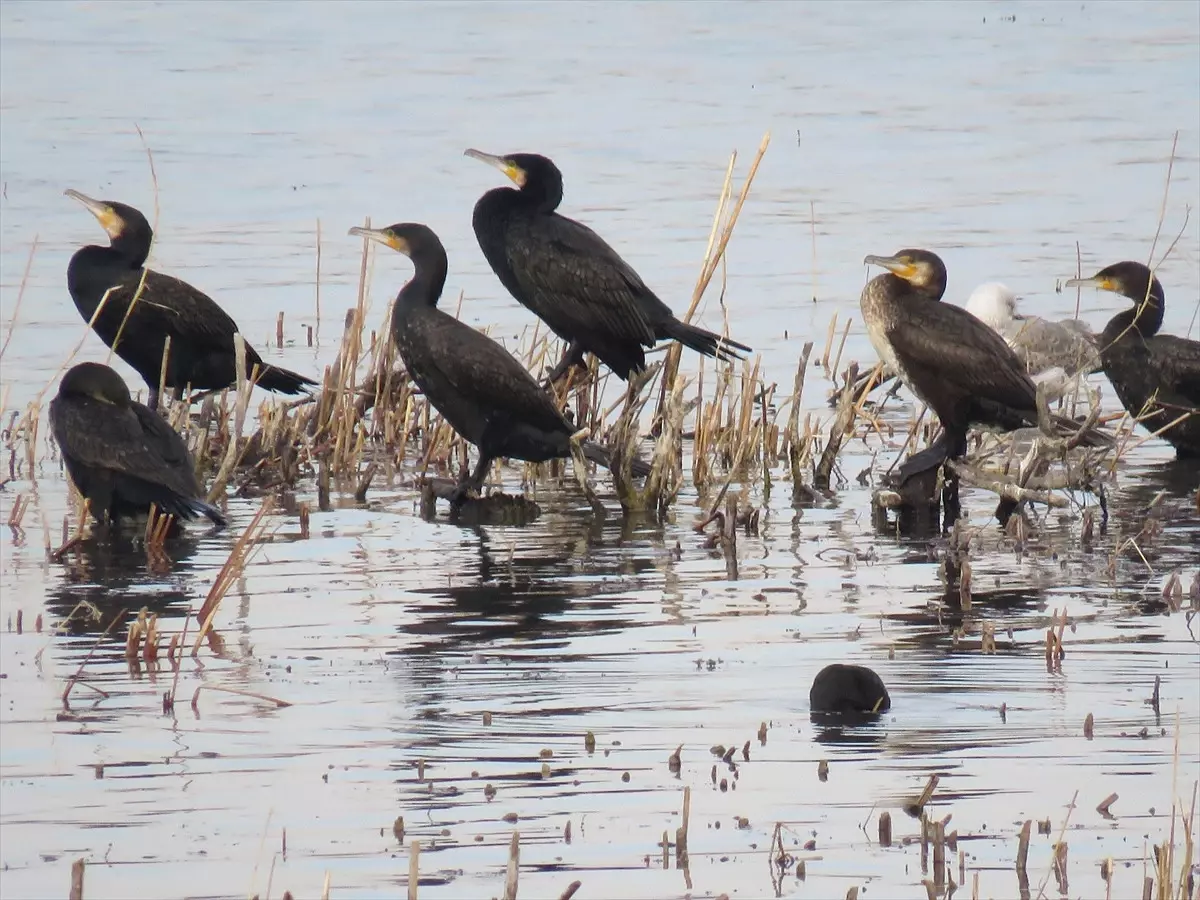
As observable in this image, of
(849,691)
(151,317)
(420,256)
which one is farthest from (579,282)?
(849,691)

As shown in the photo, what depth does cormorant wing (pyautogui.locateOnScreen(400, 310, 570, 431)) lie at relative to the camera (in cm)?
923

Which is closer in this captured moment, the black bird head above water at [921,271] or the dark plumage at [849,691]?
→ the dark plumage at [849,691]

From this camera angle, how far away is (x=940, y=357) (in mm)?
9234

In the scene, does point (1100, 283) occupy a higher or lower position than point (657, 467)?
higher

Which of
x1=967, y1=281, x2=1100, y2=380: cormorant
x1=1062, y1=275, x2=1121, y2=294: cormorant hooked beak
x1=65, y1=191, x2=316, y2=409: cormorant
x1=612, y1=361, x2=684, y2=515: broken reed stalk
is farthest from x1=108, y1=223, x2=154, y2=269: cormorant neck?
x1=1062, y1=275, x2=1121, y2=294: cormorant hooked beak

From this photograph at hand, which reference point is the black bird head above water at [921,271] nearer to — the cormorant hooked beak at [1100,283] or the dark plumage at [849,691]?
the cormorant hooked beak at [1100,283]

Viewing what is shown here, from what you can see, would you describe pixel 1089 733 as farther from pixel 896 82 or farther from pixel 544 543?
pixel 896 82

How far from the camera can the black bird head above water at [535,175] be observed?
1027 cm

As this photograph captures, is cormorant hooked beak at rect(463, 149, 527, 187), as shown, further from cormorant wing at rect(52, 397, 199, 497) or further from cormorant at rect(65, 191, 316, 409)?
cormorant wing at rect(52, 397, 199, 497)

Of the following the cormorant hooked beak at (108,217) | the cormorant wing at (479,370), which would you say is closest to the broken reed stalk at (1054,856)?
the cormorant wing at (479,370)

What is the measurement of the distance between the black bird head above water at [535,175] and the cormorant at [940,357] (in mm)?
1601

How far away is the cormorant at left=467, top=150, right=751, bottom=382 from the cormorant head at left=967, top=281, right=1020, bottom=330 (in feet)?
8.95

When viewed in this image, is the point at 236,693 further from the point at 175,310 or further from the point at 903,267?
the point at 175,310

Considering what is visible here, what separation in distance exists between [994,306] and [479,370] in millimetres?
4209
